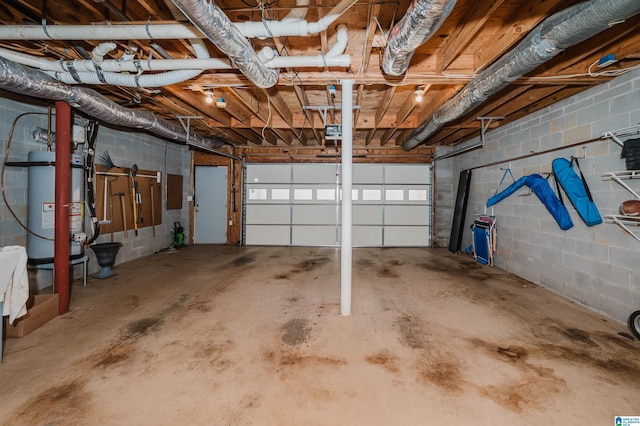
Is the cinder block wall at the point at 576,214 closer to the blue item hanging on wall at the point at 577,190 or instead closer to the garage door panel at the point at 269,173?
the blue item hanging on wall at the point at 577,190

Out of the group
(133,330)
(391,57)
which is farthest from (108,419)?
(391,57)

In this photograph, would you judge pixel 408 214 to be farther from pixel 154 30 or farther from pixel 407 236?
pixel 154 30

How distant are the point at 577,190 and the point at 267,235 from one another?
573 cm

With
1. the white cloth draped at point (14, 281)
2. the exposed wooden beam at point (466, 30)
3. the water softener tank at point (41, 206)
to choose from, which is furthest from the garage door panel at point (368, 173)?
the white cloth draped at point (14, 281)

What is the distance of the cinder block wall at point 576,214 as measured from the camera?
2.60 m

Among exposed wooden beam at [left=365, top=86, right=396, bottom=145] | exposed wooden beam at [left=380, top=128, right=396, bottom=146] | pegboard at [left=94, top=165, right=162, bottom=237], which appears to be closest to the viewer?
exposed wooden beam at [left=365, top=86, right=396, bottom=145]

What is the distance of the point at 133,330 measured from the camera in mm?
2422

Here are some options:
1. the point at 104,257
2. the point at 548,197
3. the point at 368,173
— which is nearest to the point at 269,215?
the point at 368,173

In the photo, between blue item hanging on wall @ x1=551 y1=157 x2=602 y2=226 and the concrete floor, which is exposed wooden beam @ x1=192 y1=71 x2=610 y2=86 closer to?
blue item hanging on wall @ x1=551 y1=157 x2=602 y2=226

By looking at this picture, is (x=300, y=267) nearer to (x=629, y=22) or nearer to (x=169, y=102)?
(x=169, y=102)

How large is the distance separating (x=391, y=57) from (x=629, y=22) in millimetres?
1728

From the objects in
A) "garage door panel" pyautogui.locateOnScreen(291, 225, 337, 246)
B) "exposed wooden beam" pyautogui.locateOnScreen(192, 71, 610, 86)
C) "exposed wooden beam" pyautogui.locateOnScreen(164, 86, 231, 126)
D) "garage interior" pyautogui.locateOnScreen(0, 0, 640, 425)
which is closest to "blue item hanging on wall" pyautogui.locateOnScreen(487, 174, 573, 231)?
"garage interior" pyautogui.locateOnScreen(0, 0, 640, 425)

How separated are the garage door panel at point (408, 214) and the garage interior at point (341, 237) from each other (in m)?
1.43

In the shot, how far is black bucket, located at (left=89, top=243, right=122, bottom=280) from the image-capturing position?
3830 mm
